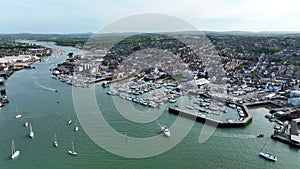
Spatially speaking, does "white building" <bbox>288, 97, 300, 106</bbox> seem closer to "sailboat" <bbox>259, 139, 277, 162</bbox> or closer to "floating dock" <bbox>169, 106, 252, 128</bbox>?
"floating dock" <bbox>169, 106, 252, 128</bbox>

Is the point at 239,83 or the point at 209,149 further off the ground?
the point at 239,83

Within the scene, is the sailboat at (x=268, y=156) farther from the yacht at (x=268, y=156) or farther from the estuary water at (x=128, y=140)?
the estuary water at (x=128, y=140)

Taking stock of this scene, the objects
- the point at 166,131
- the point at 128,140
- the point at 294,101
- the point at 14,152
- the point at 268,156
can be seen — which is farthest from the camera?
the point at 294,101

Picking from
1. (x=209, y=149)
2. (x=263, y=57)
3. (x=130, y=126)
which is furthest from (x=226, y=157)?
(x=263, y=57)

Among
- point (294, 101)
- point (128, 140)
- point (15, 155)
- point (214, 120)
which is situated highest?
point (294, 101)

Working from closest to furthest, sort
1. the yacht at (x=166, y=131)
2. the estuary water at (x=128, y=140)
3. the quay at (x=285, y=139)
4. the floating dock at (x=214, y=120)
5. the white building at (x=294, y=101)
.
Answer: the estuary water at (x=128, y=140), the quay at (x=285, y=139), the yacht at (x=166, y=131), the floating dock at (x=214, y=120), the white building at (x=294, y=101)

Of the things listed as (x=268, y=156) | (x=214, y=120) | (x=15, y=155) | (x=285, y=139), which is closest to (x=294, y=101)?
(x=285, y=139)

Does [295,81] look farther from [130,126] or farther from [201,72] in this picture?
[130,126]

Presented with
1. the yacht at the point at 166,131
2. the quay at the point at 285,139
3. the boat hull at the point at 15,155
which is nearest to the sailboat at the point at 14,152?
the boat hull at the point at 15,155

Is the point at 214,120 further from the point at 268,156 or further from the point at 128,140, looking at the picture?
the point at 128,140

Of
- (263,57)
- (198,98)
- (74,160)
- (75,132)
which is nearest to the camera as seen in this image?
(74,160)

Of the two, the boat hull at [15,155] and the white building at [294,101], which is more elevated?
the white building at [294,101]
